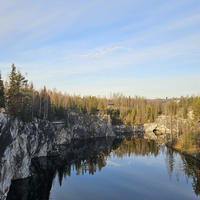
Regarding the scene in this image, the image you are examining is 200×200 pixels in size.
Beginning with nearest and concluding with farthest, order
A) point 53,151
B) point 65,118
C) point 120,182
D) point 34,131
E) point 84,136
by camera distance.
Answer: point 120,182
point 34,131
point 53,151
point 65,118
point 84,136

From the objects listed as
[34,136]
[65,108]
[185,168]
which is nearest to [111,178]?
[185,168]

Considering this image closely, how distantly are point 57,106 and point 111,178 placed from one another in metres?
81.3

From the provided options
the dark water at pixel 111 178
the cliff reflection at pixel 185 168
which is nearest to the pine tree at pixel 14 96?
the dark water at pixel 111 178

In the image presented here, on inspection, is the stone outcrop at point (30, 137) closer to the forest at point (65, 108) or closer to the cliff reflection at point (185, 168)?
the forest at point (65, 108)

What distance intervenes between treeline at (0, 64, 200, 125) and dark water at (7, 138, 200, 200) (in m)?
15.6

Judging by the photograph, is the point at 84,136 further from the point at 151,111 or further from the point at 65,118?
the point at 151,111

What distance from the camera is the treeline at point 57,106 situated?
3973 centimetres

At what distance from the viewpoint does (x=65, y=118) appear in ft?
285

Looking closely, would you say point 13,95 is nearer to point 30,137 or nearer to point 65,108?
point 30,137

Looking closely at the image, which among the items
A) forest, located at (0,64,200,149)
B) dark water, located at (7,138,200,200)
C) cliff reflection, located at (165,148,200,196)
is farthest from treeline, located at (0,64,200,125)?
cliff reflection, located at (165,148,200,196)

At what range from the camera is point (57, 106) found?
114125mm

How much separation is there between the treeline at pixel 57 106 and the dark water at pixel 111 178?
1557 cm

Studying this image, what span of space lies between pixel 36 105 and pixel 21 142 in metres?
29.3

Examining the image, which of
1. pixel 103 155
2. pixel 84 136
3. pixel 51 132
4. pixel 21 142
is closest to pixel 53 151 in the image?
pixel 51 132
